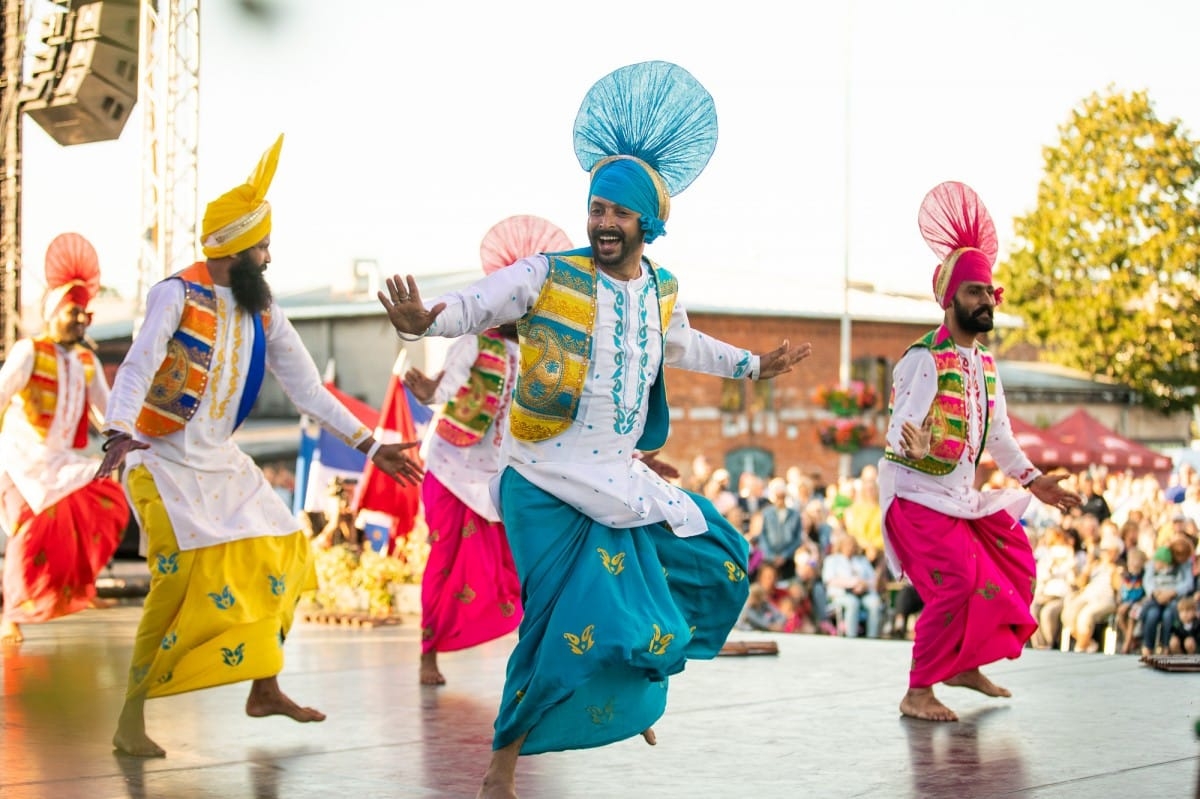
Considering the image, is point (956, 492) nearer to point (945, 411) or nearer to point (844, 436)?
point (945, 411)

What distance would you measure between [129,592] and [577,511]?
963 centimetres

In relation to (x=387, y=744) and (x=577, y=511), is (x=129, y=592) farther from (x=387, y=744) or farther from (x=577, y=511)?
(x=577, y=511)

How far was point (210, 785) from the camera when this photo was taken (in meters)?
5.49

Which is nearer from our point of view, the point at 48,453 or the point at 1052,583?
the point at 48,453

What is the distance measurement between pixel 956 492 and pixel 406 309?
330 cm

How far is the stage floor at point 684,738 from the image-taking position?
5.44 m

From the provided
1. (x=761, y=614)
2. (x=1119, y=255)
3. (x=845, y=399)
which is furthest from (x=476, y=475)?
(x=1119, y=255)

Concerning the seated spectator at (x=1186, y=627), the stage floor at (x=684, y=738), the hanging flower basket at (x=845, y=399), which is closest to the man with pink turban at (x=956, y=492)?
the stage floor at (x=684, y=738)

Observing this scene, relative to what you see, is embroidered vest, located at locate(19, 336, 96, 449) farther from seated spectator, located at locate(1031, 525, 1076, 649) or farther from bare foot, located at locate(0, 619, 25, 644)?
seated spectator, located at locate(1031, 525, 1076, 649)

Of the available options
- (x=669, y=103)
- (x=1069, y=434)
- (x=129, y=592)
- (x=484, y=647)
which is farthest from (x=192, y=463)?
(x=1069, y=434)

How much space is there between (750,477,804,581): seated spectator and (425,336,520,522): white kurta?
19.3 feet

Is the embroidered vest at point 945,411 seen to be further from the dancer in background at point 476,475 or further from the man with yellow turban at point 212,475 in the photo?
the man with yellow turban at point 212,475

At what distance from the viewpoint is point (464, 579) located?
8.62m

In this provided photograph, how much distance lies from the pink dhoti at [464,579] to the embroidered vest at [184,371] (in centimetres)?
235
